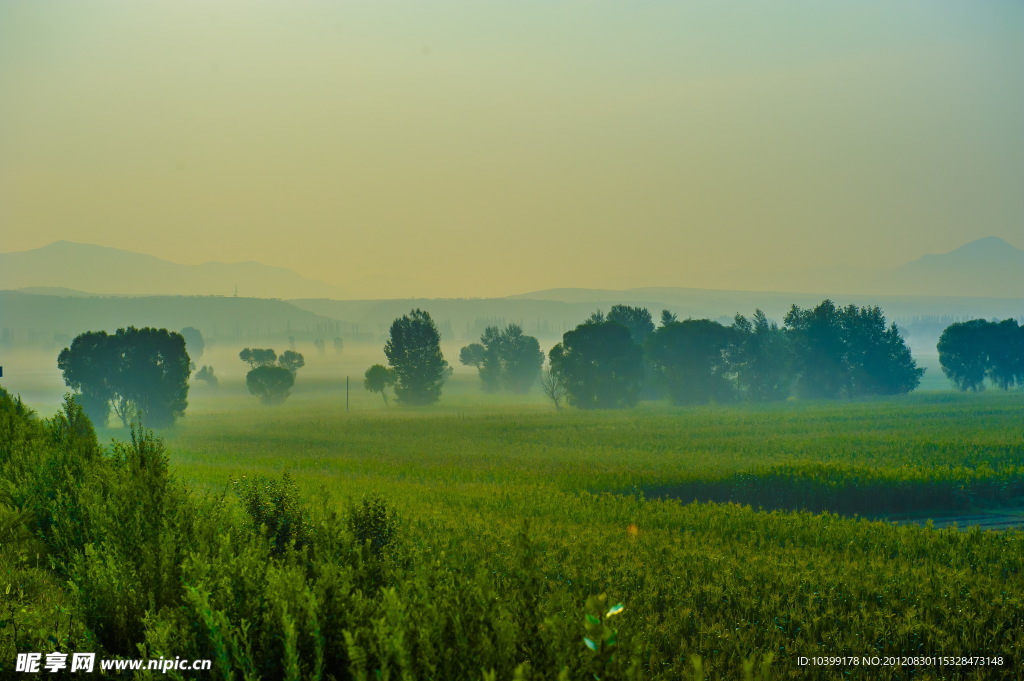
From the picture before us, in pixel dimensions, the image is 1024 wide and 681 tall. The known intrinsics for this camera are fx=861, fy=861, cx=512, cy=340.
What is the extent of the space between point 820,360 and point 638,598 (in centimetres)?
9504

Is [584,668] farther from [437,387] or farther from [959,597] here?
[437,387]

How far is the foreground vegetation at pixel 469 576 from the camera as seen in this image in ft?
20.8

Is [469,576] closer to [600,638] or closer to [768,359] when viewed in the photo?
[600,638]

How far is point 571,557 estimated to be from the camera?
14.3 m

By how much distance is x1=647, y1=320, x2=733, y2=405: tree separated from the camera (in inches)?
3831

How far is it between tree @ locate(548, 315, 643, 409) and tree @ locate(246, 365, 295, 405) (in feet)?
172

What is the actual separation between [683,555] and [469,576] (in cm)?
405

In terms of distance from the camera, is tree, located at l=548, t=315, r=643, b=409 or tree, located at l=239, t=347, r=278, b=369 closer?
tree, located at l=548, t=315, r=643, b=409

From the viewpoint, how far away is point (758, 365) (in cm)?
10069

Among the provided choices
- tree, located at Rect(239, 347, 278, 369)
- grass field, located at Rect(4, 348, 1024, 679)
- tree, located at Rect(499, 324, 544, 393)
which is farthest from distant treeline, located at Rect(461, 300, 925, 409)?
tree, located at Rect(239, 347, 278, 369)

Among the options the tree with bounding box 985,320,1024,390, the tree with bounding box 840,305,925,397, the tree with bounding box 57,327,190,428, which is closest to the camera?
the tree with bounding box 57,327,190,428

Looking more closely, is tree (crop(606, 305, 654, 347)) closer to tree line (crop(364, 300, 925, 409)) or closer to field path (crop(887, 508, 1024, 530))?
tree line (crop(364, 300, 925, 409))

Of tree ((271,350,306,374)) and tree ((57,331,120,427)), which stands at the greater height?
tree ((271,350,306,374))

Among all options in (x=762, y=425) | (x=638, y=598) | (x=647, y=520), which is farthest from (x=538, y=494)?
(x=762, y=425)
